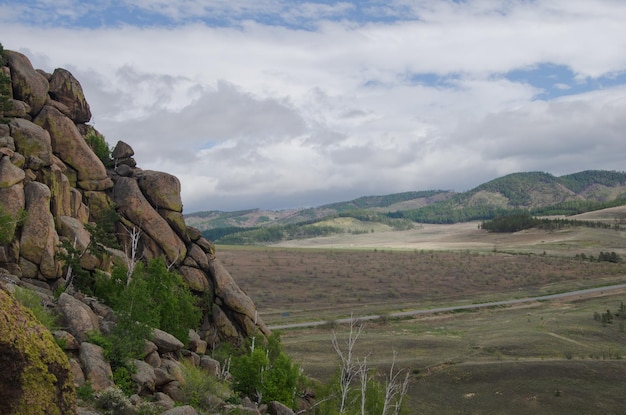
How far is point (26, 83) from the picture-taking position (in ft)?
135

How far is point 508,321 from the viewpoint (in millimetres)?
82750

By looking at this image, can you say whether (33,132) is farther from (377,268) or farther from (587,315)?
(377,268)

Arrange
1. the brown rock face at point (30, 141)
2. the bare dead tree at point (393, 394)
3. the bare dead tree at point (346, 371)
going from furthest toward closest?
the brown rock face at point (30, 141)
the bare dead tree at point (346, 371)
the bare dead tree at point (393, 394)

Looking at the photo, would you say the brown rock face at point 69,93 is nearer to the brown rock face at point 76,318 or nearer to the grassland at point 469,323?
the brown rock face at point 76,318

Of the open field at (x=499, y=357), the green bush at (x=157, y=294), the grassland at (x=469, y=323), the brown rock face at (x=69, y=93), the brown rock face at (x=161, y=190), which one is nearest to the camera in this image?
the green bush at (x=157, y=294)

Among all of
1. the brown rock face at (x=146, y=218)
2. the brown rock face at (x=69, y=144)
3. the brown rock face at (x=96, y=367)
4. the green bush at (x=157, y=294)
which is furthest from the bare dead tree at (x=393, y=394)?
the brown rock face at (x=69, y=144)

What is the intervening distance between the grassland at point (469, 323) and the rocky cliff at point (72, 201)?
1544 cm

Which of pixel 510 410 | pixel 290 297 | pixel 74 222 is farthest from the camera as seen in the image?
pixel 290 297

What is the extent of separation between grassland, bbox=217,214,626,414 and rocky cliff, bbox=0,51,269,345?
15.4 meters

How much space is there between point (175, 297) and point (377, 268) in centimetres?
12002

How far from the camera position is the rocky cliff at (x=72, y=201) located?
3231cm

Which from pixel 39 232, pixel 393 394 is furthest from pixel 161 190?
pixel 393 394

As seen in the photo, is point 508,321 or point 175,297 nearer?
point 175,297

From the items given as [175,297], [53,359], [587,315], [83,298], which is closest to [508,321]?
[587,315]
